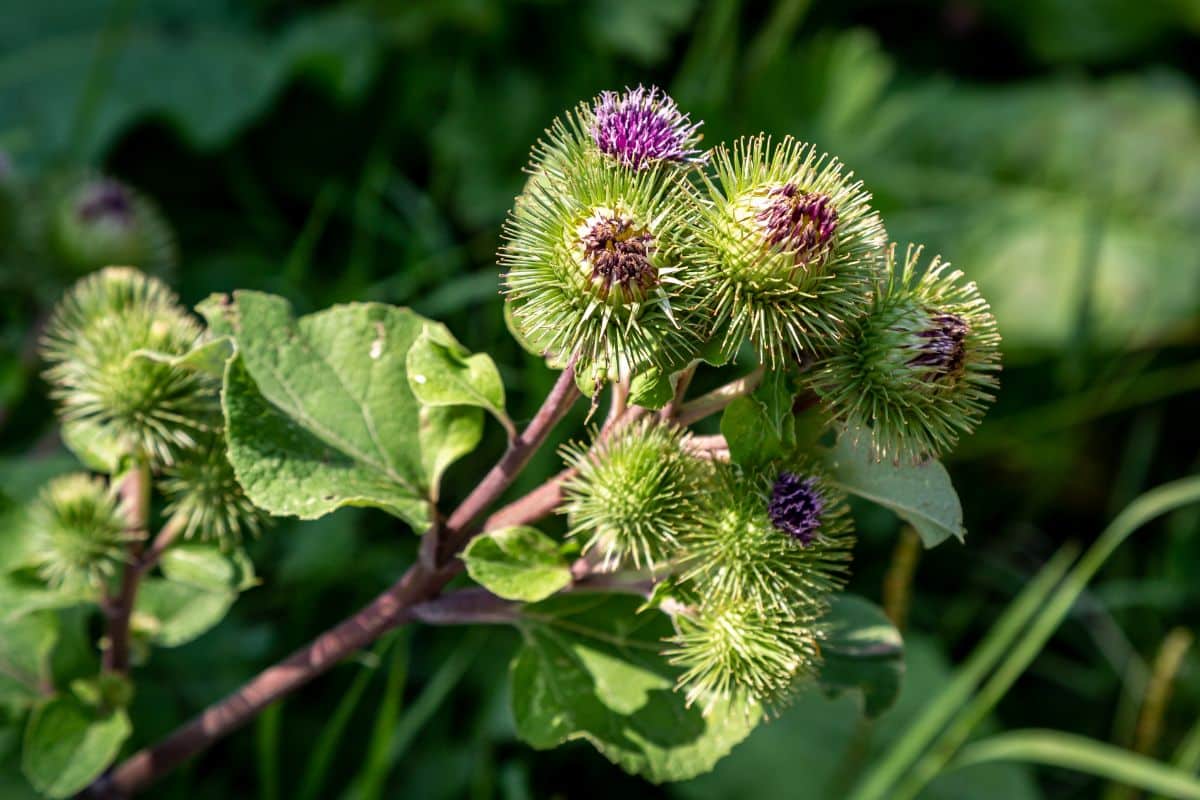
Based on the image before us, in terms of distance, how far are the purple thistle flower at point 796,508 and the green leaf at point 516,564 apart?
330 millimetres

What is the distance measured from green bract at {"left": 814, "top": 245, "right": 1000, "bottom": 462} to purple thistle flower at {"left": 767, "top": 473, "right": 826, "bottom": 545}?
110 mm

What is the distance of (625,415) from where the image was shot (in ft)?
5.62

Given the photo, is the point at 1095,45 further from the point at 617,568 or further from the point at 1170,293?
the point at 617,568

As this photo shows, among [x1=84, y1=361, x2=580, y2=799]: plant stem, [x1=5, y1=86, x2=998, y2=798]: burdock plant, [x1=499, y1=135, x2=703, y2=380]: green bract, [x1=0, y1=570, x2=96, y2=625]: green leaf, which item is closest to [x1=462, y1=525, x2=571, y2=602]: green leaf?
[x1=5, y1=86, x2=998, y2=798]: burdock plant

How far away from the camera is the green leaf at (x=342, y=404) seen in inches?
69.4

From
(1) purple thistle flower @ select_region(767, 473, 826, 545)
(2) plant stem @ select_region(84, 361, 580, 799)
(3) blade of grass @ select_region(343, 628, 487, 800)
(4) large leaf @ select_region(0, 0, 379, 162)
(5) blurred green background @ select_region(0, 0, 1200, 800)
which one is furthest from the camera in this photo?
(4) large leaf @ select_region(0, 0, 379, 162)

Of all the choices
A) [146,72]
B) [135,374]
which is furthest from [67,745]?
[146,72]

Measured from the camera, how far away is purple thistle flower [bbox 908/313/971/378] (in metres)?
1.50

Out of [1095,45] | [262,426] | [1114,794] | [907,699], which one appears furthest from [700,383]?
[1095,45]

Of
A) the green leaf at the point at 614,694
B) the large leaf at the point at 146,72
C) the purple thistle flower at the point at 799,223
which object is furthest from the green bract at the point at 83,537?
the large leaf at the point at 146,72

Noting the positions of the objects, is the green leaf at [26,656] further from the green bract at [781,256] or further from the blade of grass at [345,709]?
the green bract at [781,256]

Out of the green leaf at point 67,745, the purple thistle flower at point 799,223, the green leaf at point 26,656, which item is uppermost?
the purple thistle flower at point 799,223

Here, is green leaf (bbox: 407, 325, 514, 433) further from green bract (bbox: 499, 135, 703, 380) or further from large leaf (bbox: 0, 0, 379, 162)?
large leaf (bbox: 0, 0, 379, 162)

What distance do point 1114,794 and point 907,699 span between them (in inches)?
26.0
